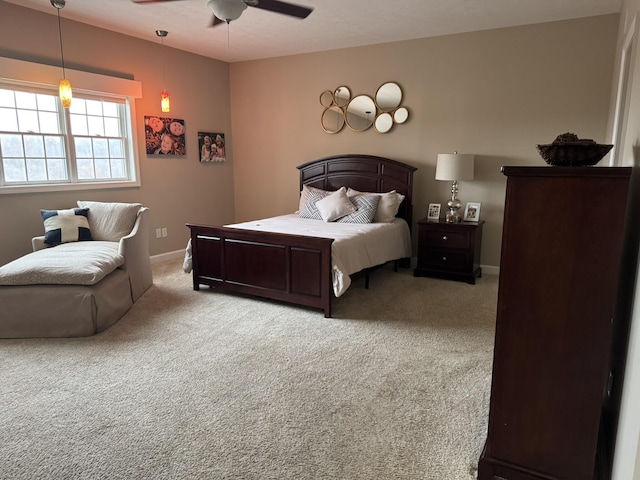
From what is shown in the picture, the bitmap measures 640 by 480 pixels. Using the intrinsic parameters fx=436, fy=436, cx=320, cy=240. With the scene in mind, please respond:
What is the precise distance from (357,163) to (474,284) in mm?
2023

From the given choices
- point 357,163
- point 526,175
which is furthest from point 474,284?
point 526,175

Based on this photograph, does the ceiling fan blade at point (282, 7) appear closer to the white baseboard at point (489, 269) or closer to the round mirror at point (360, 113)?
the round mirror at point (360, 113)

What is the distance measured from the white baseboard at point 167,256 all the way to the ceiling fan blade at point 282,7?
3.64 metres

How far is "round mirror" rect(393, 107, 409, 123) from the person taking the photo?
5230mm

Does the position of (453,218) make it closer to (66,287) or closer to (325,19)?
(325,19)

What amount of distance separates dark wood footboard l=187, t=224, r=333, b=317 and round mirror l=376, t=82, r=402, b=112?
8.12 ft

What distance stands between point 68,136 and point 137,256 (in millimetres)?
1628

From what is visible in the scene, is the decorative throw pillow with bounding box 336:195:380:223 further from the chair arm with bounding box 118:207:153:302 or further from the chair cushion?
the chair cushion

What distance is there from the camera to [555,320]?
1649mm

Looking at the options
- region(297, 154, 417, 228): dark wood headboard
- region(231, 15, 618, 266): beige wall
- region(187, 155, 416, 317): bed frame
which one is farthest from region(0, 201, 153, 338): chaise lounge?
region(231, 15, 618, 266): beige wall

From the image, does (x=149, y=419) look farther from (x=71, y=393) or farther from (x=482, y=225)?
(x=482, y=225)

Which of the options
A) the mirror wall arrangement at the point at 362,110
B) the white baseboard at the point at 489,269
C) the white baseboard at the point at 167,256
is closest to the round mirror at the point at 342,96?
the mirror wall arrangement at the point at 362,110

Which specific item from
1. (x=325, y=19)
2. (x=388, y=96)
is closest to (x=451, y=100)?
(x=388, y=96)

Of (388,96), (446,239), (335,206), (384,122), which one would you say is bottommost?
(446,239)
